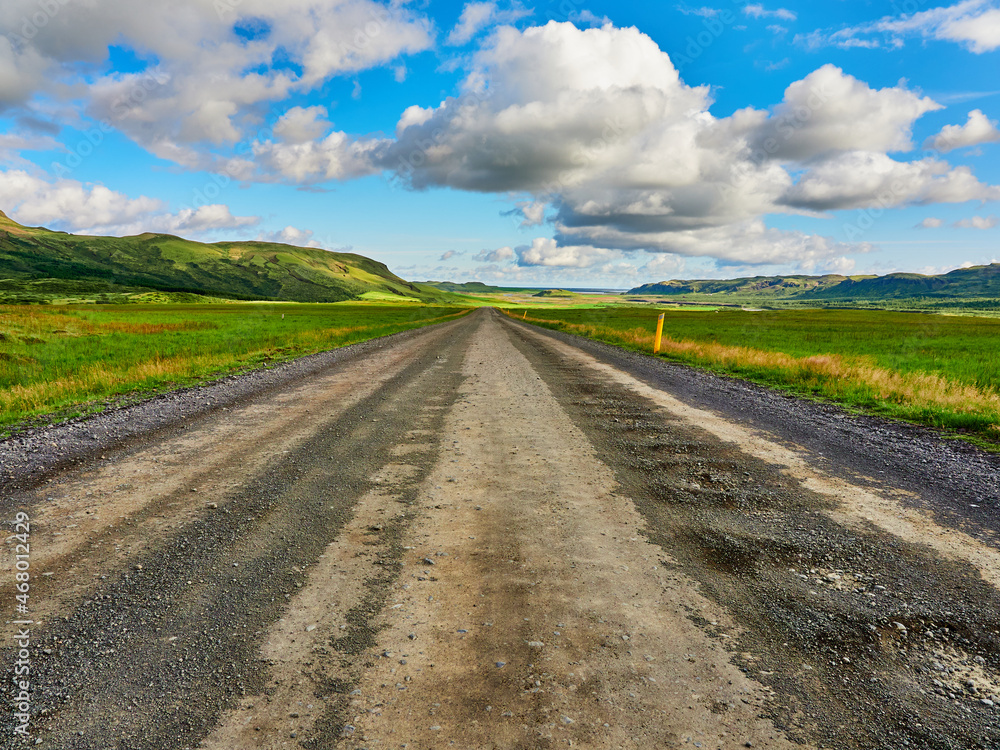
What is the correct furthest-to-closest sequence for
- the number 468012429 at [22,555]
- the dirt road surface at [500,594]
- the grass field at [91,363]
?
the grass field at [91,363], the number 468012429 at [22,555], the dirt road surface at [500,594]

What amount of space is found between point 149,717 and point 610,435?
22.1ft

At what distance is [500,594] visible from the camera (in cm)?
362

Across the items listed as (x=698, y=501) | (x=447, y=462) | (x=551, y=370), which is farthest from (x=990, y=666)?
(x=551, y=370)

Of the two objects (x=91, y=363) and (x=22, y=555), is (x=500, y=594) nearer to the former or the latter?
(x=22, y=555)

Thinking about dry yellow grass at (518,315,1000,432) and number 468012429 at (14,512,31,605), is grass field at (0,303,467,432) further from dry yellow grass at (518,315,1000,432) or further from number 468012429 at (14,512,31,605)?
dry yellow grass at (518,315,1000,432)

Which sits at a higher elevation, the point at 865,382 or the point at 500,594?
the point at 865,382

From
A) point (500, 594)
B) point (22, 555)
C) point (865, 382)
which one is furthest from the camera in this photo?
point (865, 382)

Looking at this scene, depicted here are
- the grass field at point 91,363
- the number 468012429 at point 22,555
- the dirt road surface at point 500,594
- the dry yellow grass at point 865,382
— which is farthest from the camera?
the grass field at point 91,363

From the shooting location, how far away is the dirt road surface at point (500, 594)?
8.34 ft

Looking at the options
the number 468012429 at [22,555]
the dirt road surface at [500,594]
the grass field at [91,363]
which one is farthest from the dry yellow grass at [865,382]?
the grass field at [91,363]

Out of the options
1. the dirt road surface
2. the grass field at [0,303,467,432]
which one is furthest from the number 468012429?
the grass field at [0,303,467,432]

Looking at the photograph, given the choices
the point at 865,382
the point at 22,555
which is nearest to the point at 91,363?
the point at 22,555

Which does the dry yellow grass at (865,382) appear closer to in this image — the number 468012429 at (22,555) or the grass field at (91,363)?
the number 468012429 at (22,555)

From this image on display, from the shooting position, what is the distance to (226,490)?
18.1ft
